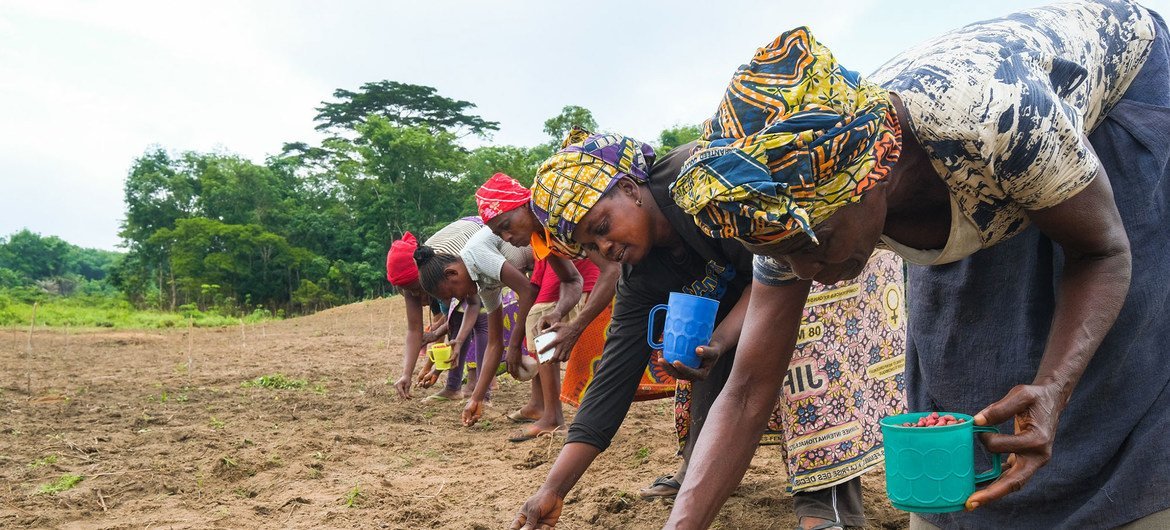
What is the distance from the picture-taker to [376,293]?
30.9 m

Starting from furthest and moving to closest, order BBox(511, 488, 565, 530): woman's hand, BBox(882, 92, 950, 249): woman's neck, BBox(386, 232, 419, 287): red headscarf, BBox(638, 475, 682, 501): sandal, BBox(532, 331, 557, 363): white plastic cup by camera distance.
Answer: BBox(386, 232, 419, 287): red headscarf → BBox(532, 331, 557, 363): white plastic cup → BBox(638, 475, 682, 501): sandal → BBox(511, 488, 565, 530): woman's hand → BBox(882, 92, 950, 249): woman's neck

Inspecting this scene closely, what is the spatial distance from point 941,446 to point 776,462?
7.75 ft

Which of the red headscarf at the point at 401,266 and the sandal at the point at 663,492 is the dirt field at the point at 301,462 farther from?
the red headscarf at the point at 401,266

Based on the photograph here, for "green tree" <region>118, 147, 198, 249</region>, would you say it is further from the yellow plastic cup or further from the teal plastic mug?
the teal plastic mug

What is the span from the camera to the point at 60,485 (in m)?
3.90

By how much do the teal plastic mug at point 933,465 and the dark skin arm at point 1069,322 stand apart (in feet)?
0.18

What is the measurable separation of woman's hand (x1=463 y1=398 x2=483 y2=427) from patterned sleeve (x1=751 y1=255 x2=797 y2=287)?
12.6 feet

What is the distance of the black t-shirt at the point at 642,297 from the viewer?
8.54 feet

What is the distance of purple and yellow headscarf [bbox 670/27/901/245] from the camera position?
1.27 meters

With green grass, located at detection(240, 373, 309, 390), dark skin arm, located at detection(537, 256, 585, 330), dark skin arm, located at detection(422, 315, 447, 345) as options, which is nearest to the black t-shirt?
dark skin arm, located at detection(537, 256, 585, 330)

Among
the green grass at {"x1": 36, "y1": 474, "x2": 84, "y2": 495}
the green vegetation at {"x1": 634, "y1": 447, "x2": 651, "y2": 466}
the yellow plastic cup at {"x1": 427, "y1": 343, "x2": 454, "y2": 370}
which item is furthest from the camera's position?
the yellow plastic cup at {"x1": 427, "y1": 343, "x2": 454, "y2": 370}

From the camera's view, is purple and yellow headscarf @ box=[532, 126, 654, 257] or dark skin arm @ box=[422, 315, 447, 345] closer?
purple and yellow headscarf @ box=[532, 126, 654, 257]

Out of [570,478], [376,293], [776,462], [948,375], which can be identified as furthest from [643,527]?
[376,293]

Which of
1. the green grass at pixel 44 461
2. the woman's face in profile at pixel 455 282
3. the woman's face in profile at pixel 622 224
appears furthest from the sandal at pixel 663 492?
the green grass at pixel 44 461
